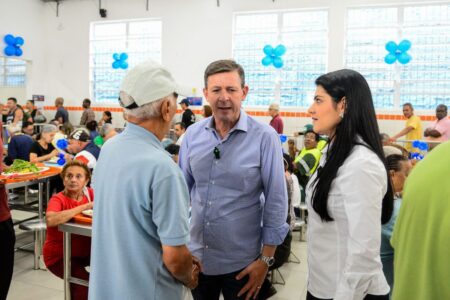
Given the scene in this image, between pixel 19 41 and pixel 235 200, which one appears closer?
pixel 235 200

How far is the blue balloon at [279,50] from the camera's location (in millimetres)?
9141

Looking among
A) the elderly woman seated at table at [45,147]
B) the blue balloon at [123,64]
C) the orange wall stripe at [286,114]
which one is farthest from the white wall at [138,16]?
the elderly woman seated at table at [45,147]

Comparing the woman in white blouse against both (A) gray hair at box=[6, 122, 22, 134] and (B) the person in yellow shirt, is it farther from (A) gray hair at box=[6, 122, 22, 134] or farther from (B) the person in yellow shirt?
(A) gray hair at box=[6, 122, 22, 134]

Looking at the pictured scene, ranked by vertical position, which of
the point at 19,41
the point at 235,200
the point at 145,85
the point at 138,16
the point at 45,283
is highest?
the point at 138,16

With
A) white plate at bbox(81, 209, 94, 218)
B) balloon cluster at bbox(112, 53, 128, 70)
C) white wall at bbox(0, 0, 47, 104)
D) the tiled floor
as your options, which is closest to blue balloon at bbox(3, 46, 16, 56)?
white wall at bbox(0, 0, 47, 104)

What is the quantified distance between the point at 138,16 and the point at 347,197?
11131 mm

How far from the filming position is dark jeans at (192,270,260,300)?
5.57ft

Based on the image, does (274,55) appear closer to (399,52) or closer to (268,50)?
(268,50)

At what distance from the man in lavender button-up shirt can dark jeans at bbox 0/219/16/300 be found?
1393mm

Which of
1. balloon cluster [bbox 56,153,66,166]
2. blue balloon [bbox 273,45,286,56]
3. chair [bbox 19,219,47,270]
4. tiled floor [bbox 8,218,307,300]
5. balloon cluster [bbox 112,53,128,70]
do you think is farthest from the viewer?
balloon cluster [bbox 112,53,128,70]

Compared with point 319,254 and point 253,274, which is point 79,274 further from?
point 319,254

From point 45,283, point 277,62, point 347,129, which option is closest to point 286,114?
point 277,62

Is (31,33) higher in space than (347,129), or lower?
higher

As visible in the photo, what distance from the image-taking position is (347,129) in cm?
142
